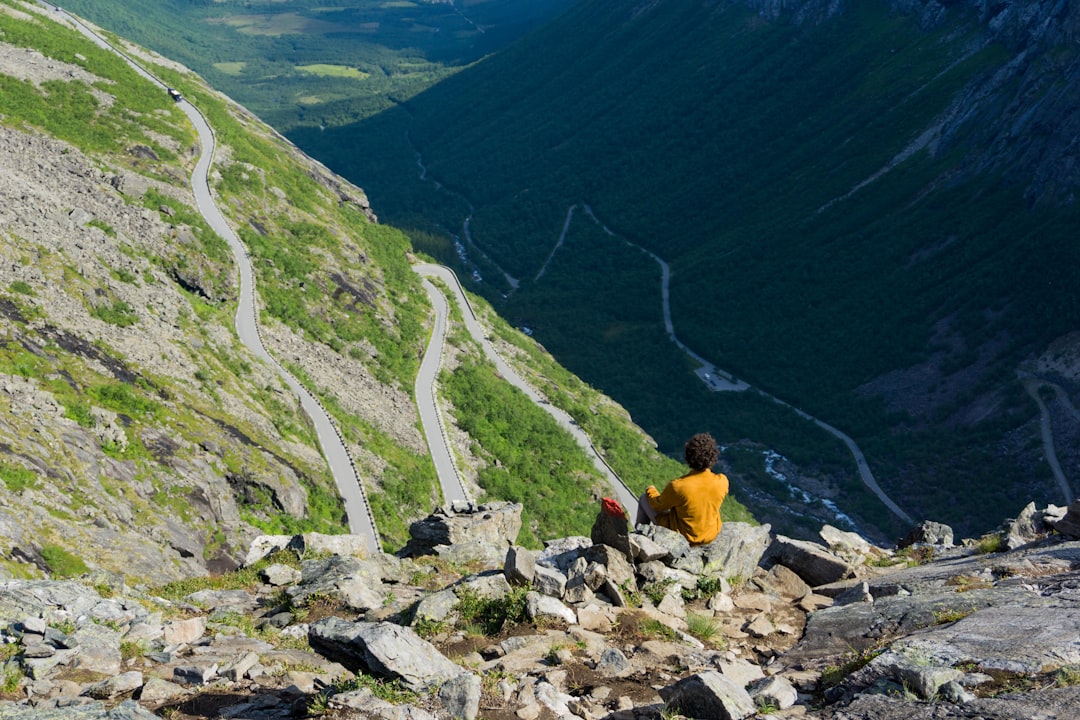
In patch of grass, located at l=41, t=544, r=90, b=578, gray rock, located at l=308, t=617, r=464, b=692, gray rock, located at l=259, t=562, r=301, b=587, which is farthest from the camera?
patch of grass, located at l=41, t=544, r=90, b=578

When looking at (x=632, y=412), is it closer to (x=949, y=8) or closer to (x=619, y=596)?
(x=619, y=596)

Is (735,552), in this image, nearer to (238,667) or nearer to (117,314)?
(238,667)

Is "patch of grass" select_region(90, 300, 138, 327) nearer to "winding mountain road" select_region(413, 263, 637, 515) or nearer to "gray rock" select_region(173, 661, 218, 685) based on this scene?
"winding mountain road" select_region(413, 263, 637, 515)

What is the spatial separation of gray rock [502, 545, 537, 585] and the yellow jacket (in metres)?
2.63

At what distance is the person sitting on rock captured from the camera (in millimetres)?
15508

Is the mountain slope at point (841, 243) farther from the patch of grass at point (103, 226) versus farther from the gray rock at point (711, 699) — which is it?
the gray rock at point (711, 699)

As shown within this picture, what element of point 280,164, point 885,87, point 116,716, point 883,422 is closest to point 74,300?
point 116,716

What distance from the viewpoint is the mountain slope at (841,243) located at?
3605 inches

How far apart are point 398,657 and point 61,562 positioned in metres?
16.6

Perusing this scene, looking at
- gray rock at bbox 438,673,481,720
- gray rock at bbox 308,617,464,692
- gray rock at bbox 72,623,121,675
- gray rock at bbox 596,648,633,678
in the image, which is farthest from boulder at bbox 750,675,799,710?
gray rock at bbox 72,623,121,675

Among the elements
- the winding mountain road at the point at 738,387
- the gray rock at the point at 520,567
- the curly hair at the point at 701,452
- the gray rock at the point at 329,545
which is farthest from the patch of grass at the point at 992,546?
the winding mountain road at the point at 738,387

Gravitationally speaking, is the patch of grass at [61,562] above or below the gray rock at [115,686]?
below

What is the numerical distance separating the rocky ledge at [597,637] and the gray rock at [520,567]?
0.04 meters

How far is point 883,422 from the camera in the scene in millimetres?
93938
